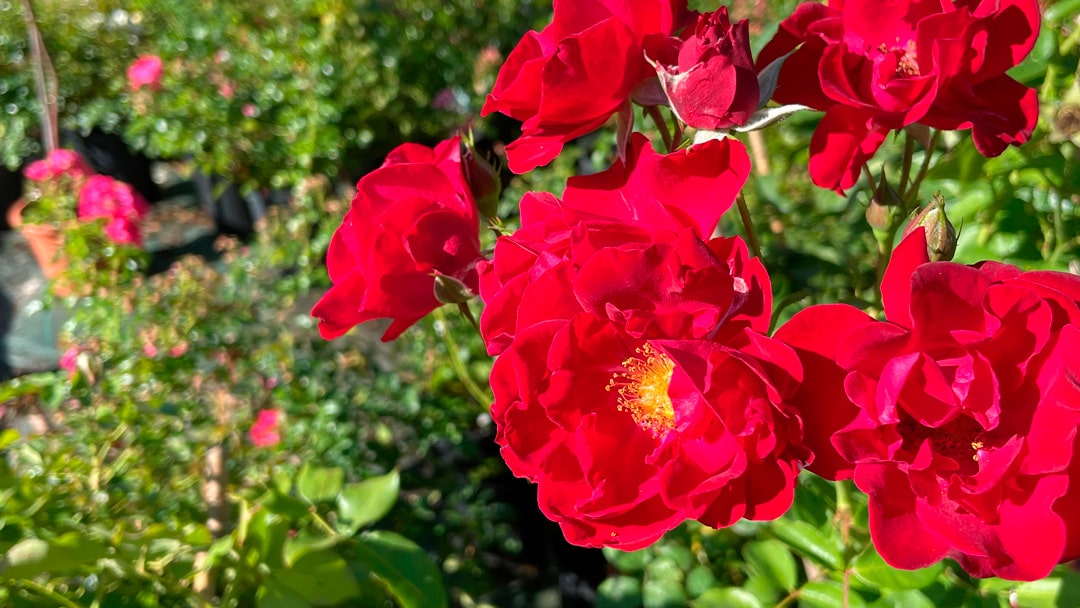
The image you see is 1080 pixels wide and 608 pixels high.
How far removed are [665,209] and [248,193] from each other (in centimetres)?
282

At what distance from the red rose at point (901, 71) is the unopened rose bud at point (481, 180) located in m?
0.21

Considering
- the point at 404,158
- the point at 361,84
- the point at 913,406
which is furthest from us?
the point at 361,84

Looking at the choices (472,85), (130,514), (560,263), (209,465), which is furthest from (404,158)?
(472,85)

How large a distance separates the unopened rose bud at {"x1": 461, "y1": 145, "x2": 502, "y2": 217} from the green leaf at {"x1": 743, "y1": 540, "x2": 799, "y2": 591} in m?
0.38

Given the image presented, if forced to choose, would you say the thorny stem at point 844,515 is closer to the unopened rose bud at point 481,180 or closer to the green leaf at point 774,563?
the green leaf at point 774,563

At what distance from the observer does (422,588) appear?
0.62 m

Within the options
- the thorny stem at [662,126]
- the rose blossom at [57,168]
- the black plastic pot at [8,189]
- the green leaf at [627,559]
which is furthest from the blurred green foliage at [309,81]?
the thorny stem at [662,126]

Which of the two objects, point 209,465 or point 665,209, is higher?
point 665,209

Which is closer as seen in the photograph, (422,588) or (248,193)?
(422,588)

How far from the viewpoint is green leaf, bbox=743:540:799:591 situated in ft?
2.03

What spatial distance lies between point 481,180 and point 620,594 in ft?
1.65

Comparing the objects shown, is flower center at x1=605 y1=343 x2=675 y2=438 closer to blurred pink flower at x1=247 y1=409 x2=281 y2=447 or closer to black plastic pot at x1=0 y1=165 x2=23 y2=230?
blurred pink flower at x1=247 y1=409 x2=281 y2=447

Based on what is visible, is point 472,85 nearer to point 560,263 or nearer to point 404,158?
point 404,158

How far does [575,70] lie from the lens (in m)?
0.43
